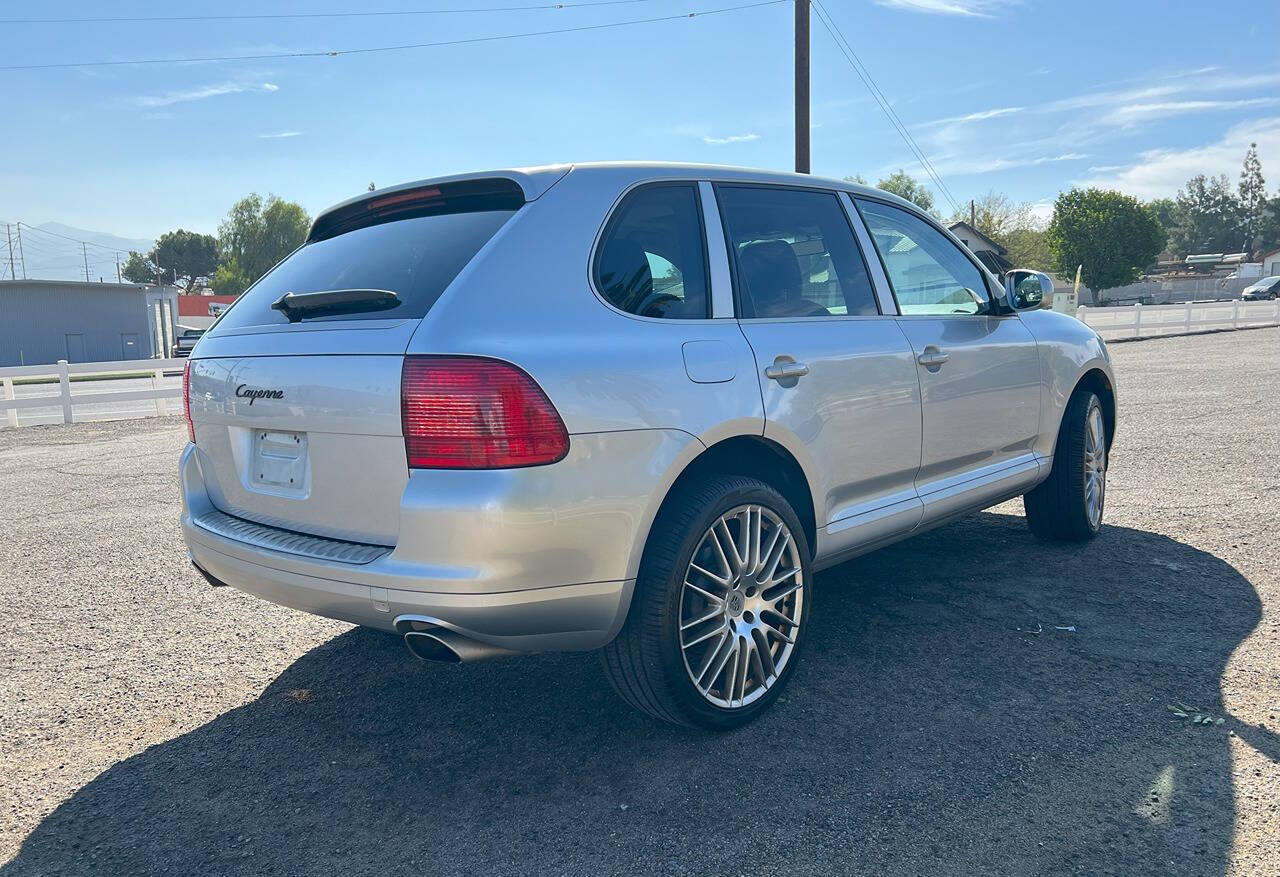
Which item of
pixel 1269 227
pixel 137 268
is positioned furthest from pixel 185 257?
pixel 1269 227

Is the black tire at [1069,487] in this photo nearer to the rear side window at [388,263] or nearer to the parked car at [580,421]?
the parked car at [580,421]

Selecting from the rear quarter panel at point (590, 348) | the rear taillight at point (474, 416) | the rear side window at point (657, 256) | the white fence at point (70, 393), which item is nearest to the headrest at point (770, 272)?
the rear side window at point (657, 256)

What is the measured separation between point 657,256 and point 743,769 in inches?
64.5

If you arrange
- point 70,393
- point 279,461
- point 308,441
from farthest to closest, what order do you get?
point 70,393 < point 279,461 < point 308,441

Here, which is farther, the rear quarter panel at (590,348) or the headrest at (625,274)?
the headrest at (625,274)

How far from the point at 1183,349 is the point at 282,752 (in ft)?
71.1

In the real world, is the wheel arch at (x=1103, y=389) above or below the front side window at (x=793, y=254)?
below

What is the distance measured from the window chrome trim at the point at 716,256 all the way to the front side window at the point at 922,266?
0.96 meters

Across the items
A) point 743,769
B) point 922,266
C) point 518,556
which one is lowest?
point 743,769

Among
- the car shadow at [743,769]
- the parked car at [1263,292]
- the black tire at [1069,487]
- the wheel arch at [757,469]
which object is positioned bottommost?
the car shadow at [743,769]

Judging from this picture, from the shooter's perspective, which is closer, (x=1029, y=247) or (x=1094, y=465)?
(x=1094, y=465)

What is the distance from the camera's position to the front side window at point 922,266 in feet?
13.7

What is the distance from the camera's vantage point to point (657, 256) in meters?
3.21

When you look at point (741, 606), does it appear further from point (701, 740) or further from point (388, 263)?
point (388, 263)
